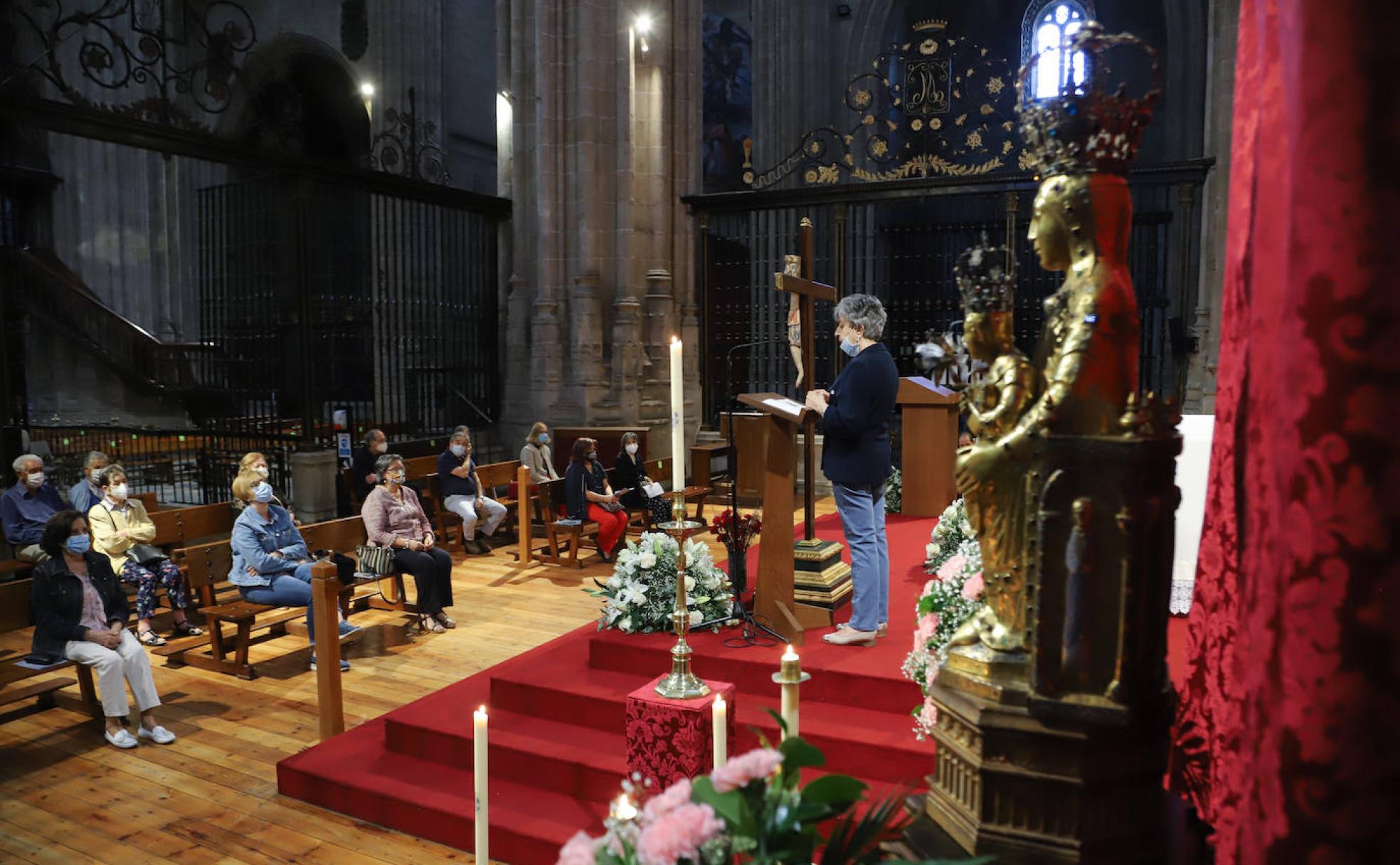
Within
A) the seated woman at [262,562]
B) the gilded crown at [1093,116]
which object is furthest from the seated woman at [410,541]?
the gilded crown at [1093,116]

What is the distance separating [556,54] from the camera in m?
11.6

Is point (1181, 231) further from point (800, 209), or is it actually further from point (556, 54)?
point (556, 54)

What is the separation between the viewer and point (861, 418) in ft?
14.5

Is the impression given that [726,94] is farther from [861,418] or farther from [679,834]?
[679,834]

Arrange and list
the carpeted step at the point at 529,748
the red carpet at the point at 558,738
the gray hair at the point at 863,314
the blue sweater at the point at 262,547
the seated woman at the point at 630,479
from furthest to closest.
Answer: the seated woman at the point at 630,479 → the blue sweater at the point at 262,547 → the gray hair at the point at 863,314 → the carpeted step at the point at 529,748 → the red carpet at the point at 558,738

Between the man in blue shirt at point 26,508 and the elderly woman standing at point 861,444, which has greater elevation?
the elderly woman standing at point 861,444

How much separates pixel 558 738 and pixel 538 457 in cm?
555

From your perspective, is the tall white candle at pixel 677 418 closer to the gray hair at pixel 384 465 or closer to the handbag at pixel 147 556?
the gray hair at pixel 384 465

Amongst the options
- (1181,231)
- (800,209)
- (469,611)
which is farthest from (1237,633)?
(800,209)

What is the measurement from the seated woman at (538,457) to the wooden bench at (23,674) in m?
4.57

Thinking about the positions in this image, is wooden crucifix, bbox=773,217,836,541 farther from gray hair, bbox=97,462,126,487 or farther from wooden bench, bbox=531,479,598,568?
gray hair, bbox=97,462,126,487

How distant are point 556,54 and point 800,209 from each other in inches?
140

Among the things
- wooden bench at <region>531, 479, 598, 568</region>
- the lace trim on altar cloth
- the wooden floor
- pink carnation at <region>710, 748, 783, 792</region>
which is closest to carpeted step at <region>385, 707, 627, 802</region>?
the wooden floor

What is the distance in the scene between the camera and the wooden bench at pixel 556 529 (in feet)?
27.3
